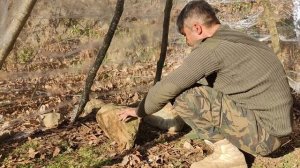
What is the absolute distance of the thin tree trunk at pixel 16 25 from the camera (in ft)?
8.03

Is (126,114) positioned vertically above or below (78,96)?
above

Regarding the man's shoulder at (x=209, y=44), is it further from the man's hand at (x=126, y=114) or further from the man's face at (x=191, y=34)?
the man's hand at (x=126, y=114)

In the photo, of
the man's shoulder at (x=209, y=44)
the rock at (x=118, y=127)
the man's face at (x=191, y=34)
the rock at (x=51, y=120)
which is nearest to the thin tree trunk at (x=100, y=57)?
the rock at (x=51, y=120)

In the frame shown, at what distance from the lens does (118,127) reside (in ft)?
13.1

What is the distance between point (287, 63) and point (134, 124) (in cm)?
352

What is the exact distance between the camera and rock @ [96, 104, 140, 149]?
12.9 feet

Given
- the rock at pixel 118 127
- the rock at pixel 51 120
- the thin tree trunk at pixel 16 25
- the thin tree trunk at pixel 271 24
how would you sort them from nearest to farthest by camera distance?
the thin tree trunk at pixel 16 25 → the rock at pixel 118 127 → the rock at pixel 51 120 → the thin tree trunk at pixel 271 24

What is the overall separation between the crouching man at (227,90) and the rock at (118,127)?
1.05ft

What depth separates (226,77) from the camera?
131 inches

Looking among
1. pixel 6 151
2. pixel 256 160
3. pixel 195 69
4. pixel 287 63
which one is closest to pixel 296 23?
pixel 287 63

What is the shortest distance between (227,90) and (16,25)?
179 cm

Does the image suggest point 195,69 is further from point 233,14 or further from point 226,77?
point 233,14

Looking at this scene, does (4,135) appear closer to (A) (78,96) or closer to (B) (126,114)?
(B) (126,114)

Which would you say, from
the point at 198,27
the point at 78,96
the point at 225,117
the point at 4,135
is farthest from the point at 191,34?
the point at 78,96
